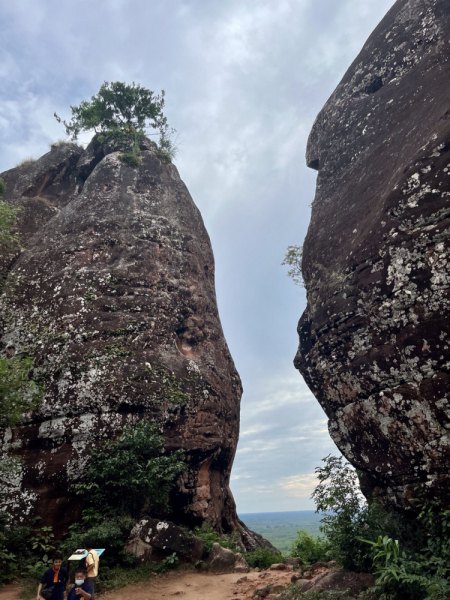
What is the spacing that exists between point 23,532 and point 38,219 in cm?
1519

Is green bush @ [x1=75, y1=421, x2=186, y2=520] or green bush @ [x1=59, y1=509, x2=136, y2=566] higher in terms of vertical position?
green bush @ [x1=75, y1=421, x2=186, y2=520]

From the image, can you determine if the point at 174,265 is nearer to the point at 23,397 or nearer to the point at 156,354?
the point at 156,354

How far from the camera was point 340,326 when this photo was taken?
37.4ft

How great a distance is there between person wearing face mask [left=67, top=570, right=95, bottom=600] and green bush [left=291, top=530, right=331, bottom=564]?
7262 millimetres

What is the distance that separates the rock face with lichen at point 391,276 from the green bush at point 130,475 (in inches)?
205

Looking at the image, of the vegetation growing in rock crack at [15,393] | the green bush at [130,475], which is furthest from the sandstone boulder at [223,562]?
the vegetation growing in rock crack at [15,393]

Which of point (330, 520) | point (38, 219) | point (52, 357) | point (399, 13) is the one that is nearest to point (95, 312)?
point (52, 357)

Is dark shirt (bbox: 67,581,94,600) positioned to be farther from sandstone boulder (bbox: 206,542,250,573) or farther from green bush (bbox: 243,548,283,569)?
green bush (bbox: 243,548,283,569)

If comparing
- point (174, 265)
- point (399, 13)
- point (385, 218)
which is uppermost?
point (399, 13)

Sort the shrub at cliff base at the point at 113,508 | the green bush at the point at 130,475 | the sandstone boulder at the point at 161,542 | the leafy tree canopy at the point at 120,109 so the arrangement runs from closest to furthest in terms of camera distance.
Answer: the shrub at cliff base at the point at 113,508
the sandstone boulder at the point at 161,542
the green bush at the point at 130,475
the leafy tree canopy at the point at 120,109

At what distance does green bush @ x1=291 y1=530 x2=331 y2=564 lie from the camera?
12.4m

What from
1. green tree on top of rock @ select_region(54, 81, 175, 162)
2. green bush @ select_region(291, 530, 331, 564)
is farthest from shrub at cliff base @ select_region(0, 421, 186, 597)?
green tree on top of rock @ select_region(54, 81, 175, 162)

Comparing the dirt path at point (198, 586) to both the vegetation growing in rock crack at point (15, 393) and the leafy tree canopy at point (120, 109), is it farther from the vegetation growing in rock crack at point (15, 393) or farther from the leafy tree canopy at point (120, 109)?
the leafy tree canopy at point (120, 109)

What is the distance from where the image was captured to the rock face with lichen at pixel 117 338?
12625 mm
